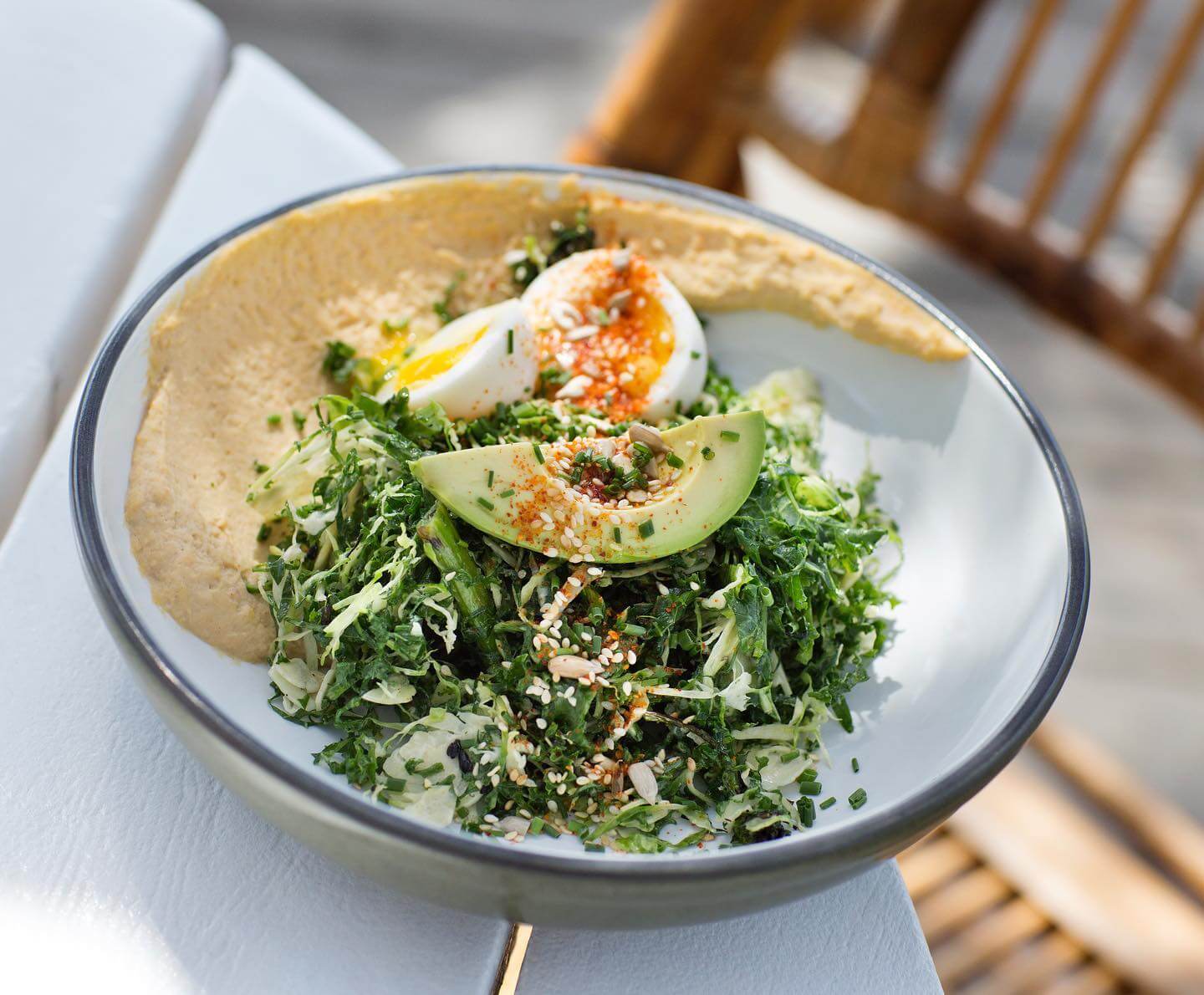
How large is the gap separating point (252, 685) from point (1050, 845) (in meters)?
1.47

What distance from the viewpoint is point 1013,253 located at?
2766 millimetres

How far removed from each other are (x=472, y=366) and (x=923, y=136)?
1671 millimetres

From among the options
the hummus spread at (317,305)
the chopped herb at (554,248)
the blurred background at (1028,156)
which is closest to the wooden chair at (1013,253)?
the blurred background at (1028,156)

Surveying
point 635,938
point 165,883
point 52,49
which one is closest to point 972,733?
point 635,938

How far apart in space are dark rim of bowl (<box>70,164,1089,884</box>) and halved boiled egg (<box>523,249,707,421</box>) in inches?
19.5

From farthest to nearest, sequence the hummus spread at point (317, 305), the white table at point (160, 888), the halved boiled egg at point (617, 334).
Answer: the halved boiled egg at point (617, 334) → the hummus spread at point (317, 305) → the white table at point (160, 888)

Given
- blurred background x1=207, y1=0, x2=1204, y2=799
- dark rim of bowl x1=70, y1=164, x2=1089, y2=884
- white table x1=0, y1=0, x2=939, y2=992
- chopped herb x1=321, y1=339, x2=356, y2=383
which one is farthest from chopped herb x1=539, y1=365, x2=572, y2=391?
blurred background x1=207, y1=0, x2=1204, y2=799

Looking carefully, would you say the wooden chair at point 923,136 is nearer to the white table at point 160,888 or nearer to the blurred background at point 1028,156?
the blurred background at point 1028,156

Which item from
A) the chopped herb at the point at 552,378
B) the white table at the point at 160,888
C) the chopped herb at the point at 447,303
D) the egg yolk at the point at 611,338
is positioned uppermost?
the egg yolk at the point at 611,338

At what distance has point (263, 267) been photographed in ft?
5.29

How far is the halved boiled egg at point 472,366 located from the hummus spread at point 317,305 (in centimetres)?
10

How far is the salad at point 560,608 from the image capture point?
126 centimetres

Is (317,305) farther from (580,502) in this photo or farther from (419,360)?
(580,502)

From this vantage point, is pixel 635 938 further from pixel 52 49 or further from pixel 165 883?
pixel 52 49
